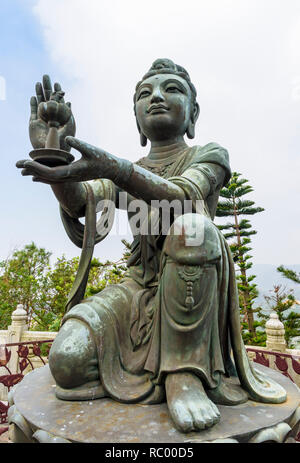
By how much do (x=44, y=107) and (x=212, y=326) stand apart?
1.57m


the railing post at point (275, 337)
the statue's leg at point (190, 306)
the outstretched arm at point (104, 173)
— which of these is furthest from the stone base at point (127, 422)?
the railing post at point (275, 337)

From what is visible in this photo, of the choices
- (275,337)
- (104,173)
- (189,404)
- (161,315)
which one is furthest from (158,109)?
(275,337)

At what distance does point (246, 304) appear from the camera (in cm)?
889

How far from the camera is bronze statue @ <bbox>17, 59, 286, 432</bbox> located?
65.1 inches

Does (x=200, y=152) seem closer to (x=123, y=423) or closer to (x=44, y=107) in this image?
(x=44, y=107)

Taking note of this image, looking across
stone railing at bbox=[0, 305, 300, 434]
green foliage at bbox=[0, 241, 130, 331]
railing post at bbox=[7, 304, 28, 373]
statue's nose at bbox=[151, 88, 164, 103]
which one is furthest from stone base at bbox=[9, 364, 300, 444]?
green foliage at bbox=[0, 241, 130, 331]

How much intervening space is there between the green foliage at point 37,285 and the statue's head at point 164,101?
23.1ft

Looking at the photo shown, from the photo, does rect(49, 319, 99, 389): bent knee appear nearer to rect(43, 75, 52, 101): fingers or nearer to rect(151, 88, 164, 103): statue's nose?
rect(43, 75, 52, 101): fingers

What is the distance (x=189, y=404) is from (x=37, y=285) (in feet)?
32.2

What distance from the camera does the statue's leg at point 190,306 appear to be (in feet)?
5.44

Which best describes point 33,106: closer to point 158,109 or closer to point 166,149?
point 158,109

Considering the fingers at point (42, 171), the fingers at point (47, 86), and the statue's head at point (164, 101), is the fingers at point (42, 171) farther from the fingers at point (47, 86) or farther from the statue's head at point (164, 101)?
the statue's head at point (164, 101)

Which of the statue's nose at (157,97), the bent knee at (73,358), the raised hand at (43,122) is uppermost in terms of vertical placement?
the statue's nose at (157,97)
